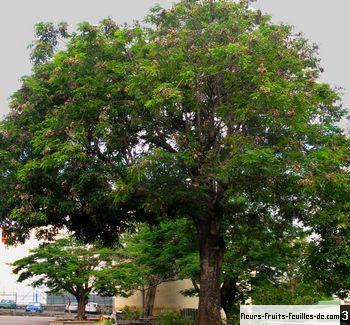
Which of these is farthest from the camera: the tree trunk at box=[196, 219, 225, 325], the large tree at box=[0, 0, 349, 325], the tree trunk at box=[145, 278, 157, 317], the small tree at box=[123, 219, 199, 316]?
the tree trunk at box=[145, 278, 157, 317]

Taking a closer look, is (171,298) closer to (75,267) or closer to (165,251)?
(75,267)

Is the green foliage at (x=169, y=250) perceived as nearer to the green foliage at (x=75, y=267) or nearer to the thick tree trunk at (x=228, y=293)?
the thick tree trunk at (x=228, y=293)

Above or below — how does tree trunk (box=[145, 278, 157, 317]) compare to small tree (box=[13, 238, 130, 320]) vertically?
below

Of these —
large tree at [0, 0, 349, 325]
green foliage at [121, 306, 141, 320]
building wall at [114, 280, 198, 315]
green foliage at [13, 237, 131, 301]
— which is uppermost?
large tree at [0, 0, 349, 325]

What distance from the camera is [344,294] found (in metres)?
16.4

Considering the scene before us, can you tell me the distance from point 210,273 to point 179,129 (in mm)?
4322

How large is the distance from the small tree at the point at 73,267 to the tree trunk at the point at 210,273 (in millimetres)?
14754

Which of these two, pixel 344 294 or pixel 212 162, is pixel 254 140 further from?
pixel 344 294

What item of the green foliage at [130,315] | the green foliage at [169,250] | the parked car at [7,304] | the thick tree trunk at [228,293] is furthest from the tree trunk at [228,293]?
the parked car at [7,304]

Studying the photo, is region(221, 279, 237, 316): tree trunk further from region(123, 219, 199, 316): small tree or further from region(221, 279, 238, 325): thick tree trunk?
region(123, 219, 199, 316): small tree

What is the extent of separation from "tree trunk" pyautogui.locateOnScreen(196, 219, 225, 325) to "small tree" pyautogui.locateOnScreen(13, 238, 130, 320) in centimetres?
1475

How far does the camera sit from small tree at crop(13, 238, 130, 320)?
1185 inches

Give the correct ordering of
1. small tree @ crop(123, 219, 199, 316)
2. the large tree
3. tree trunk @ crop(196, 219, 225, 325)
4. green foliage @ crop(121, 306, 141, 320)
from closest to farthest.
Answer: the large tree
tree trunk @ crop(196, 219, 225, 325)
small tree @ crop(123, 219, 199, 316)
green foliage @ crop(121, 306, 141, 320)

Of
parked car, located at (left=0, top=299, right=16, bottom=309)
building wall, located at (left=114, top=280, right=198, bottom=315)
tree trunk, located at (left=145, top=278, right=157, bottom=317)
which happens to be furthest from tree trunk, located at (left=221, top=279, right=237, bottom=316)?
parked car, located at (left=0, top=299, right=16, bottom=309)
